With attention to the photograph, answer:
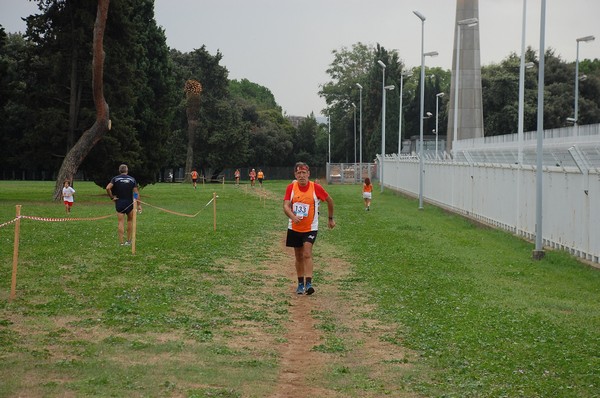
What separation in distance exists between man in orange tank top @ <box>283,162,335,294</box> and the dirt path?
34 cm

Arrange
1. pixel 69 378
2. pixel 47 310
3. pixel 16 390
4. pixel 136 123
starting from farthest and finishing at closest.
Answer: pixel 136 123 < pixel 47 310 < pixel 69 378 < pixel 16 390

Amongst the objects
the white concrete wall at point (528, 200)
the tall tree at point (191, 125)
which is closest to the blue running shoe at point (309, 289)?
the white concrete wall at point (528, 200)

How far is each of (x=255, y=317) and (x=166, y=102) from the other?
46.6 metres

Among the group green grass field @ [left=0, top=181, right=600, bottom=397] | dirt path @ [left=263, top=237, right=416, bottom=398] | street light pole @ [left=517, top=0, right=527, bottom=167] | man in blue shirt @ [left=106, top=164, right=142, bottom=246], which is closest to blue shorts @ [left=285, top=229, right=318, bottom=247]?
dirt path @ [left=263, top=237, right=416, bottom=398]

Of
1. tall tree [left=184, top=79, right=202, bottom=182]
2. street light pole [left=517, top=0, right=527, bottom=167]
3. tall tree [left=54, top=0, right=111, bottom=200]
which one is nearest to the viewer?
street light pole [left=517, top=0, right=527, bottom=167]

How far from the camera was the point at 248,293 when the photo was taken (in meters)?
14.6

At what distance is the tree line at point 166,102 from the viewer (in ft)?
156

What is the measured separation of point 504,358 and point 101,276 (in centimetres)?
809

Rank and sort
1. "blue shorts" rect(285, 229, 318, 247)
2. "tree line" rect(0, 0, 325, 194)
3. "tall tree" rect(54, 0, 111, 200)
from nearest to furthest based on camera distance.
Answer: "blue shorts" rect(285, 229, 318, 247), "tall tree" rect(54, 0, 111, 200), "tree line" rect(0, 0, 325, 194)

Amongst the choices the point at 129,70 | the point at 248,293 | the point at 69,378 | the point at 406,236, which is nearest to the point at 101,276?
the point at 248,293

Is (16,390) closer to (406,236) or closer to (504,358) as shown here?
(504,358)

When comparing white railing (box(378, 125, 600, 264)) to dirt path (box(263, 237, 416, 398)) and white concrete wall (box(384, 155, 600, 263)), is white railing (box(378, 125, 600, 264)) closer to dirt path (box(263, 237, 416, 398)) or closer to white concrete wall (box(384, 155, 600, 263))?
white concrete wall (box(384, 155, 600, 263))

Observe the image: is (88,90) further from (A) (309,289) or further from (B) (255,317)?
(B) (255,317)

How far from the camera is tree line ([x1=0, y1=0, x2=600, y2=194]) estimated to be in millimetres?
47469
